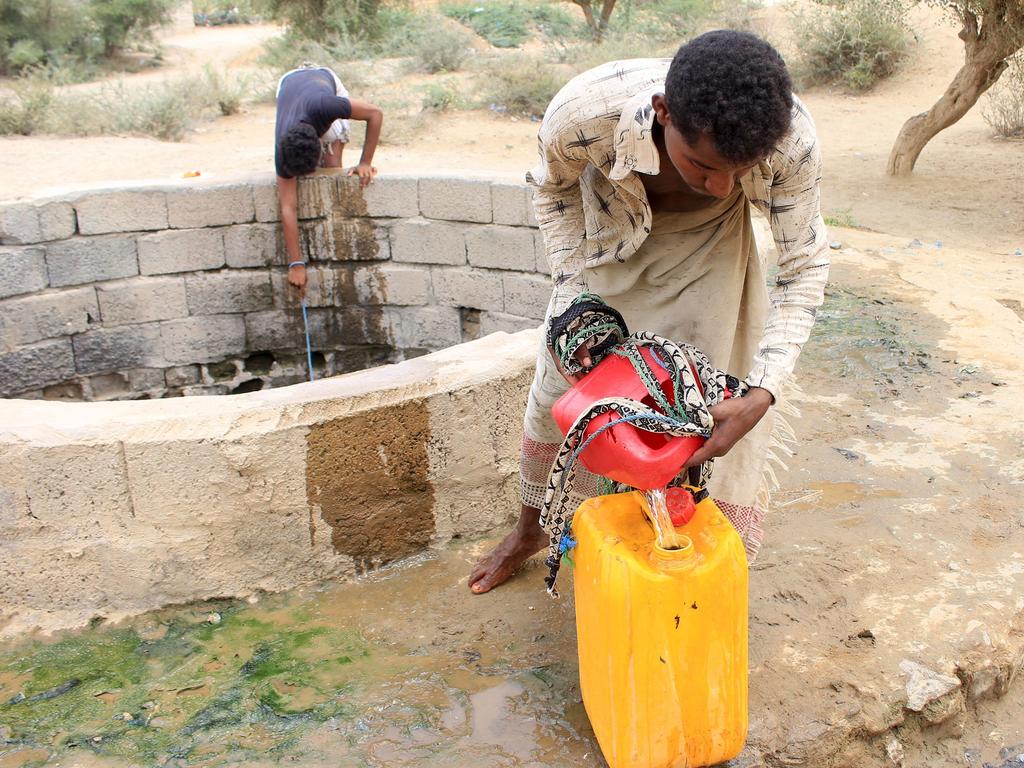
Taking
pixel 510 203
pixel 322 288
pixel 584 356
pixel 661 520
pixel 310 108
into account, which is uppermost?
pixel 310 108

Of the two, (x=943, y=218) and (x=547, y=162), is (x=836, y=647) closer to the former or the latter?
(x=547, y=162)

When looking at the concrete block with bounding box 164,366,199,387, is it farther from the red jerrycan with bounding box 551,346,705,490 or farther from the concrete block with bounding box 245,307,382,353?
the red jerrycan with bounding box 551,346,705,490

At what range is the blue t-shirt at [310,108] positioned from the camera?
543 centimetres

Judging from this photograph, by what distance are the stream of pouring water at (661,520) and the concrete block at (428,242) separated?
372 centimetres

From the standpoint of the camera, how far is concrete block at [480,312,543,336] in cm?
557

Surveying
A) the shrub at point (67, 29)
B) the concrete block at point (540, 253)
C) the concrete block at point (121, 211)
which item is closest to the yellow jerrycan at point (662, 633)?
the concrete block at point (540, 253)

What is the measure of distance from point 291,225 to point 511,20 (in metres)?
13.5

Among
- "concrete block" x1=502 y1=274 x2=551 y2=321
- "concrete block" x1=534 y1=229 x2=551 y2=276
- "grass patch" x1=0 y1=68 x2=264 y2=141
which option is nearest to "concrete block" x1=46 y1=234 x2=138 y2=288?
"concrete block" x1=502 y1=274 x2=551 y2=321

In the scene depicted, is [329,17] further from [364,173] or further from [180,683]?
[180,683]

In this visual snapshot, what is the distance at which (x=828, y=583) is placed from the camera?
2826 millimetres

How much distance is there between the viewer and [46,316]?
5293 millimetres

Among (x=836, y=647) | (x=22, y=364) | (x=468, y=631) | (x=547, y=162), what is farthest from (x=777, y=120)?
(x=22, y=364)

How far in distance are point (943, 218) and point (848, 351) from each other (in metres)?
4.15

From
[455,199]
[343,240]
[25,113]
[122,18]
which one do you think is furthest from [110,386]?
[122,18]
